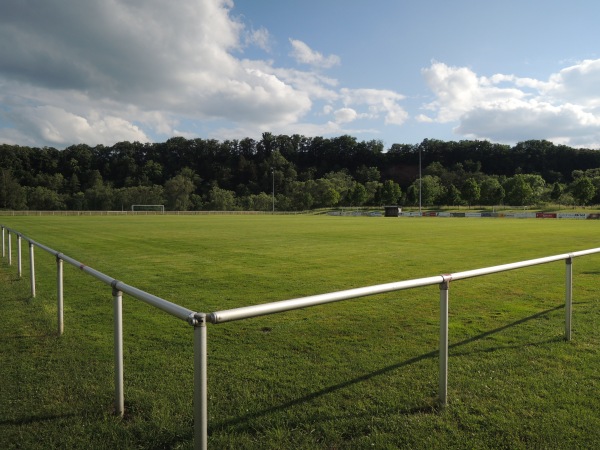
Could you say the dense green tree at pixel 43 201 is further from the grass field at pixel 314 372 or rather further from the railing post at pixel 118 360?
the railing post at pixel 118 360

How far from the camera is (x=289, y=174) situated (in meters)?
165

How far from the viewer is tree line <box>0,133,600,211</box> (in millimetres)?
111250

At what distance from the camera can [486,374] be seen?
15.0 feet

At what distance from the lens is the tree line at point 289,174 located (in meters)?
111

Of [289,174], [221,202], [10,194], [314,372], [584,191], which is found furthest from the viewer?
[289,174]

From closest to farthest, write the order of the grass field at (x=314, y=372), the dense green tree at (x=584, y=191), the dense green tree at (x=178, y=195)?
the grass field at (x=314, y=372) < the dense green tree at (x=584, y=191) < the dense green tree at (x=178, y=195)

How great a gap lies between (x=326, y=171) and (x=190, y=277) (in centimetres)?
17117

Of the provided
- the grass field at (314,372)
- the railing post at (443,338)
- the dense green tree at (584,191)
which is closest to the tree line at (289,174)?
the dense green tree at (584,191)

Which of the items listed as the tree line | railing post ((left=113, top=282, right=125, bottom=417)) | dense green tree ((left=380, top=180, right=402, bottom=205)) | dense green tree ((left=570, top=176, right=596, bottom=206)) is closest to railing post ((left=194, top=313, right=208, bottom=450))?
railing post ((left=113, top=282, right=125, bottom=417))

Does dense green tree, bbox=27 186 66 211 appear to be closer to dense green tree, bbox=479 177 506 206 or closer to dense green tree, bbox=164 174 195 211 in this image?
dense green tree, bbox=164 174 195 211

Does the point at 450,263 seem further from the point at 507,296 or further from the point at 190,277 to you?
the point at 190,277

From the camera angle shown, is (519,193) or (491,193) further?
(491,193)

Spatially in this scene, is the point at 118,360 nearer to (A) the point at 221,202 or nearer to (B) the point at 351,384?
(B) the point at 351,384

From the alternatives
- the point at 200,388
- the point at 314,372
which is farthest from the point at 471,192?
the point at 200,388
